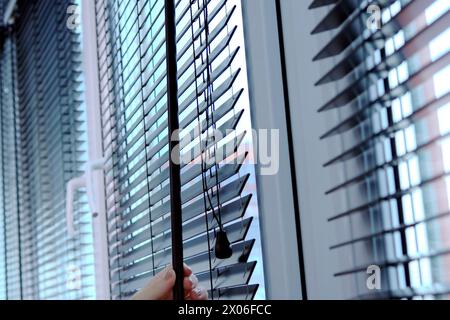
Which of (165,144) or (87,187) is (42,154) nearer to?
(87,187)

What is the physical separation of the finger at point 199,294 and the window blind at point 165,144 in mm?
33

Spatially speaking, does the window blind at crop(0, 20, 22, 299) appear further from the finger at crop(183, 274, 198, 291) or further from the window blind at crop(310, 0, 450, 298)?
the window blind at crop(310, 0, 450, 298)

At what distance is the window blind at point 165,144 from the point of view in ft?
3.80

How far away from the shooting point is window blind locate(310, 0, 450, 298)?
2.51 feet

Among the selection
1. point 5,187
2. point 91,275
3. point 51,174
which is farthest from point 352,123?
point 5,187

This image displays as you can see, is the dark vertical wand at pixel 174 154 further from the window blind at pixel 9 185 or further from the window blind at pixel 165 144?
the window blind at pixel 9 185

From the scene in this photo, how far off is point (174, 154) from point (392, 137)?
41 centimetres

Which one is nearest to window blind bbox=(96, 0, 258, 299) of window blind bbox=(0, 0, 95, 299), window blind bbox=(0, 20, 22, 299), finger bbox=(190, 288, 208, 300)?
finger bbox=(190, 288, 208, 300)

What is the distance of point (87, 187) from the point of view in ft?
6.26

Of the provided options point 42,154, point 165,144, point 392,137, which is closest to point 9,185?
point 42,154

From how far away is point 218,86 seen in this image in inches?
47.3

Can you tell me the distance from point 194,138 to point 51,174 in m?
1.17

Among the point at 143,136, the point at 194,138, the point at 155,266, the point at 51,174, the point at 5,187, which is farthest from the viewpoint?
the point at 5,187
